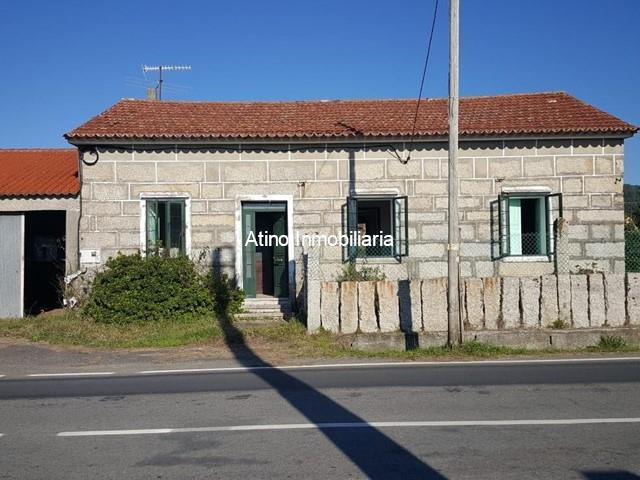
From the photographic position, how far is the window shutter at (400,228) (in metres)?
15.6

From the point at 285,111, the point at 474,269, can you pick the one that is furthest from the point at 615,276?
the point at 285,111

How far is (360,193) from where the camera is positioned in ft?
51.5

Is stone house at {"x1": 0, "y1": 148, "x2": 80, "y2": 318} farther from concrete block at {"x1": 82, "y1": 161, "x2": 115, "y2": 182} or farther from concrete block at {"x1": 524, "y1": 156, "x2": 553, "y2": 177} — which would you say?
concrete block at {"x1": 524, "y1": 156, "x2": 553, "y2": 177}

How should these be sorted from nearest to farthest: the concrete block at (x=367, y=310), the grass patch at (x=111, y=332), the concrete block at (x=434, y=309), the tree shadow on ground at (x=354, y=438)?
the tree shadow on ground at (x=354, y=438) < the concrete block at (x=434, y=309) < the concrete block at (x=367, y=310) < the grass patch at (x=111, y=332)

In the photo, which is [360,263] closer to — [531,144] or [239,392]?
[531,144]

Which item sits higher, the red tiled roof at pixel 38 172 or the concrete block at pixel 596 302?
the red tiled roof at pixel 38 172

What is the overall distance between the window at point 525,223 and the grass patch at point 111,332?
22.2 feet

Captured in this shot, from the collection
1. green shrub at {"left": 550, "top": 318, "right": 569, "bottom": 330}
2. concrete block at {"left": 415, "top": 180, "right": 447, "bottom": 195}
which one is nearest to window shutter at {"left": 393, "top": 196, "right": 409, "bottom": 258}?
concrete block at {"left": 415, "top": 180, "right": 447, "bottom": 195}

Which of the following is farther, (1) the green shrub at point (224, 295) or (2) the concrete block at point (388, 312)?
(1) the green shrub at point (224, 295)

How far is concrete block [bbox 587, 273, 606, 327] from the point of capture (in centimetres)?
1259

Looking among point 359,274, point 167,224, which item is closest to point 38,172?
point 167,224

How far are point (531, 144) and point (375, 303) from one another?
19.4 ft

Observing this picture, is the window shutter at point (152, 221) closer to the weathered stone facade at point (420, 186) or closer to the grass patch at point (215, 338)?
the weathered stone facade at point (420, 186)
